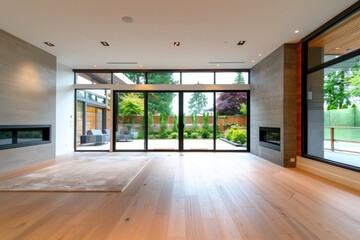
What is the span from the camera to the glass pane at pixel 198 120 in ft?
25.1

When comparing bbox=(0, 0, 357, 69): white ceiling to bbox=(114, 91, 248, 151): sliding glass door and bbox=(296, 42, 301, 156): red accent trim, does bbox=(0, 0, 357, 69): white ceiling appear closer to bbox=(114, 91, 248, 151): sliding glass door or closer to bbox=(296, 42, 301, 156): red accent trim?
bbox=(296, 42, 301, 156): red accent trim

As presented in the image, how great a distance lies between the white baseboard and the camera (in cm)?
352

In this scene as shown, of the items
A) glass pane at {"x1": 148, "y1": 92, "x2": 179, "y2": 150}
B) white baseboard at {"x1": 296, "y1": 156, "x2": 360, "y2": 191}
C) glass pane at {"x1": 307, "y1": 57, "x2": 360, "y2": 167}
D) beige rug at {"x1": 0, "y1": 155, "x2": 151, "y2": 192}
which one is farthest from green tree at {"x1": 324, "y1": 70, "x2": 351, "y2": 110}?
glass pane at {"x1": 148, "y1": 92, "x2": 179, "y2": 150}

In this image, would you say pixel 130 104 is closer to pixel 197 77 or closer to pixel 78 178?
pixel 197 77

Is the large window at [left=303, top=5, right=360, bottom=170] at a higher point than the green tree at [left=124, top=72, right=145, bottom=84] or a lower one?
lower

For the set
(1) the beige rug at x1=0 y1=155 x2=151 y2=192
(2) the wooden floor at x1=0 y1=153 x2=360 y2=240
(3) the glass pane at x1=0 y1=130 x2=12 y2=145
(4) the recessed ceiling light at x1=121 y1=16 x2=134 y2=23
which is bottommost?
(2) the wooden floor at x1=0 y1=153 x2=360 y2=240

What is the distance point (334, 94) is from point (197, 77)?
4.41 m

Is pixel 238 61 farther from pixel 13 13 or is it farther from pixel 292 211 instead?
pixel 13 13

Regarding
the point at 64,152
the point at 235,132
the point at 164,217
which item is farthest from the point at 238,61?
the point at 64,152

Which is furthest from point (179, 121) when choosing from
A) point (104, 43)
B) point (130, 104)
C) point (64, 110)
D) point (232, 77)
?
point (64, 110)

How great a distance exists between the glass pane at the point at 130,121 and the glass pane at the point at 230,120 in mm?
3010

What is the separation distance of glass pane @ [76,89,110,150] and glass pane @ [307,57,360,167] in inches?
276

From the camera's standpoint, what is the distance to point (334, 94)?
168 inches

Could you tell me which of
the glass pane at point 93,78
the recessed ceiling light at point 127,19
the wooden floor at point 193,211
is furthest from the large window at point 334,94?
the glass pane at point 93,78
